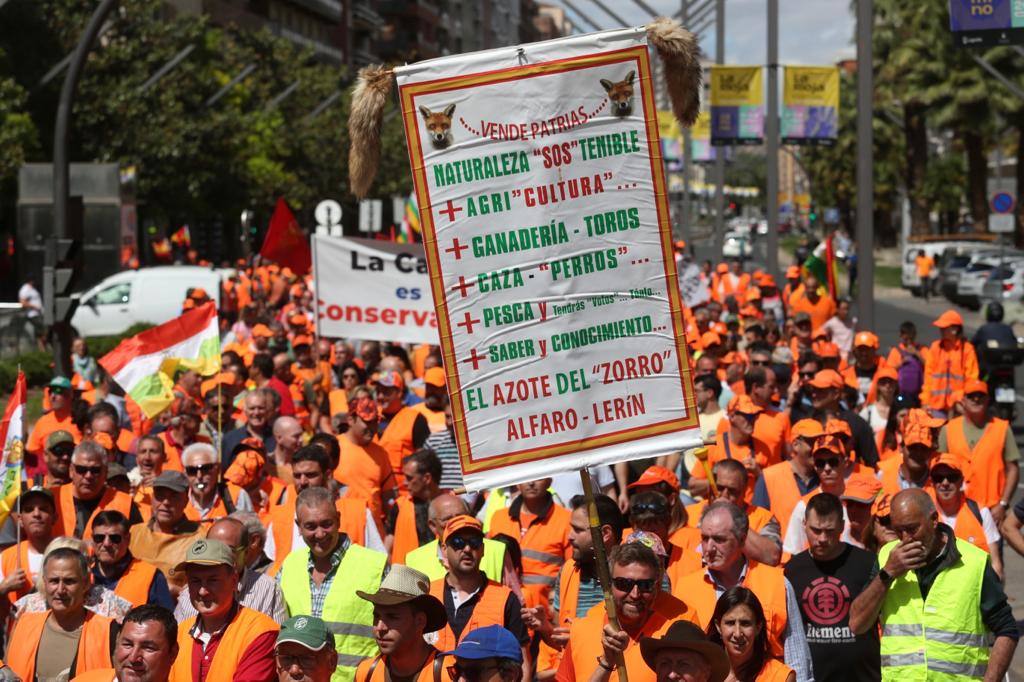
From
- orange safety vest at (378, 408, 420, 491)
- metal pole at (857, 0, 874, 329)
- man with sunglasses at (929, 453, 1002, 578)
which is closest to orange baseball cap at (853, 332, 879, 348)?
metal pole at (857, 0, 874, 329)

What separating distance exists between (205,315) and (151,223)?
4094 centimetres

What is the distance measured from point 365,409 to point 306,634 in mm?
4739

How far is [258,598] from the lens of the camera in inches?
277

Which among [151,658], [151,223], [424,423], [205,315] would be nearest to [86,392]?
[205,315]

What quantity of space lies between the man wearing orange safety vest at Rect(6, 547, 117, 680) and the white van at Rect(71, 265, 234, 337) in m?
25.8

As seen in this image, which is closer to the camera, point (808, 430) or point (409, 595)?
point (409, 595)

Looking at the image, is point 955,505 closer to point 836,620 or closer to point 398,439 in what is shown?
point 836,620

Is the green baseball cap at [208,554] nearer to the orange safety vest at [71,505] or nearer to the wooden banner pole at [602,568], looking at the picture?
the wooden banner pole at [602,568]

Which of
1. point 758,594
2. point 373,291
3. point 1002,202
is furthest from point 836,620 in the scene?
point 1002,202

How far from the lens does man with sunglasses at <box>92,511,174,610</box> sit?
286 inches

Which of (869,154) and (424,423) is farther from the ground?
(869,154)

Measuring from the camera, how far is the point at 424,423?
11.1m

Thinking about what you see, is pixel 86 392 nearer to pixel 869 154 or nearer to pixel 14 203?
pixel 869 154

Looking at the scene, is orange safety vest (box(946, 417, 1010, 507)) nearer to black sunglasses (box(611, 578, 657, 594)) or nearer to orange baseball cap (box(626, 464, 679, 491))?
orange baseball cap (box(626, 464, 679, 491))
